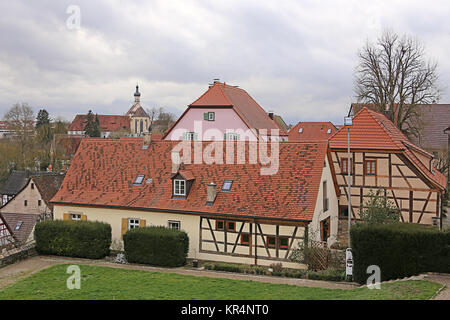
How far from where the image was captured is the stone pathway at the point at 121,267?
1817cm

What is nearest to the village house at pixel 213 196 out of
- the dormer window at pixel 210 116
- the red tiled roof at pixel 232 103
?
the dormer window at pixel 210 116

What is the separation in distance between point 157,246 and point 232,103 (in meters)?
19.2

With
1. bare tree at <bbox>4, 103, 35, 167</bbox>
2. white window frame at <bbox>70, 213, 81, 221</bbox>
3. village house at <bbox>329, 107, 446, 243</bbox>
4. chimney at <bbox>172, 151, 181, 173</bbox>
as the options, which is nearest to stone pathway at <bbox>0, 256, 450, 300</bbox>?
white window frame at <bbox>70, 213, 81, 221</bbox>

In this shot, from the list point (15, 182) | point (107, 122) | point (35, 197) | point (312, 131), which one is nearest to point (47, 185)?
point (35, 197)

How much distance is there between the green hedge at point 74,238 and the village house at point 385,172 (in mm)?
13452

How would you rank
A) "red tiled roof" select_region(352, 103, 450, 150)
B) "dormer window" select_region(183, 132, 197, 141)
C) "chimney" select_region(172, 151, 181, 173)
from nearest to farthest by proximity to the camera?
"chimney" select_region(172, 151, 181, 173) < "dormer window" select_region(183, 132, 197, 141) < "red tiled roof" select_region(352, 103, 450, 150)

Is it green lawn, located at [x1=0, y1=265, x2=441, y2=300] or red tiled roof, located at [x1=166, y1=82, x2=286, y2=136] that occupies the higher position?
red tiled roof, located at [x1=166, y1=82, x2=286, y2=136]

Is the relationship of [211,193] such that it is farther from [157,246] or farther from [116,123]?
[116,123]

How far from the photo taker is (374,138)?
27875 millimetres

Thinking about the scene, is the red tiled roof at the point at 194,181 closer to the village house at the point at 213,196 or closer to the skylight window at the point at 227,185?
the village house at the point at 213,196

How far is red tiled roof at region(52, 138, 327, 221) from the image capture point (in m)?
22.0

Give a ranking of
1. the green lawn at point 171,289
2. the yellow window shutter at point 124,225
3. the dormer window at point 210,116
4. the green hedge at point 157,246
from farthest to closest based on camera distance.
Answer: the dormer window at point 210,116, the yellow window shutter at point 124,225, the green hedge at point 157,246, the green lawn at point 171,289

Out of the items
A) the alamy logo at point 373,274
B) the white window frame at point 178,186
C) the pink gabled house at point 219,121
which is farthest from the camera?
the pink gabled house at point 219,121

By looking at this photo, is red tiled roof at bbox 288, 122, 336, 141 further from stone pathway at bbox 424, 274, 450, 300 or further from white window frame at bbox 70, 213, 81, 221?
stone pathway at bbox 424, 274, 450, 300
